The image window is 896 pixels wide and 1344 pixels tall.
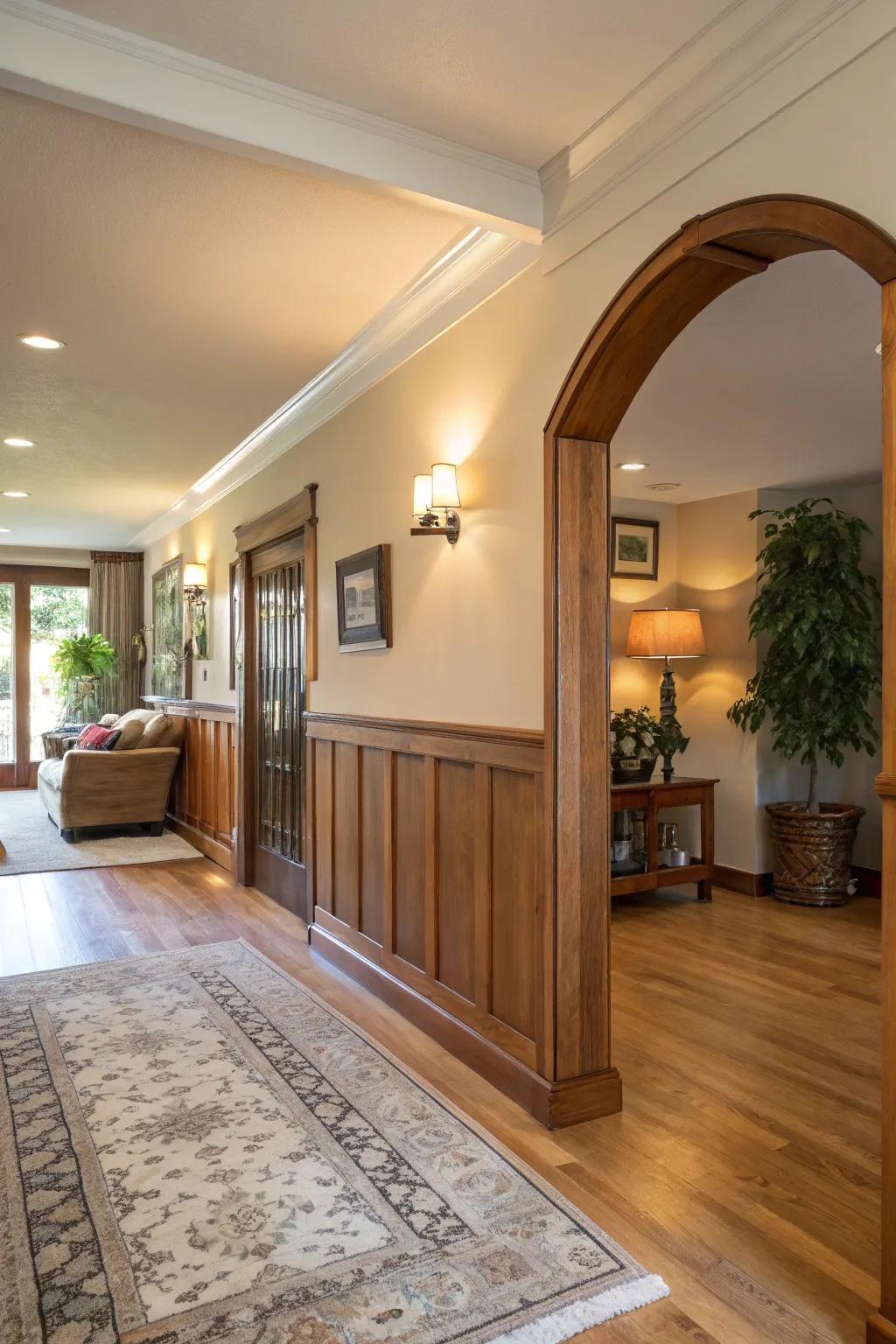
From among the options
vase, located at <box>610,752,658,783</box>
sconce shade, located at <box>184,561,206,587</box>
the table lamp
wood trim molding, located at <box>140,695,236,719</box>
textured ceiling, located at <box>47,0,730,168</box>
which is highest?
textured ceiling, located at <box>47,0,730,168</box>

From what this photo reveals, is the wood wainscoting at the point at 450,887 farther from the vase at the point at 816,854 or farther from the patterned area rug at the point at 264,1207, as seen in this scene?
the vase at the point at 816,854

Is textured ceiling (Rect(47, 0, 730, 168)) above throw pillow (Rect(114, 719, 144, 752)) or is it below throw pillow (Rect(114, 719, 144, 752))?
above

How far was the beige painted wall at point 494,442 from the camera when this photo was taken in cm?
177

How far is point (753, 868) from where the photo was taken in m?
5.55

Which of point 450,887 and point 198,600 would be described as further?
point 198,600

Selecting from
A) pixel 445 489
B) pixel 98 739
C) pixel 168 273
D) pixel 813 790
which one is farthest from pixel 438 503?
pixel 98 739

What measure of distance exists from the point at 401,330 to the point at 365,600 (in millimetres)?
1042

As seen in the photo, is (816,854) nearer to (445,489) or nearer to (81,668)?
(445,489)

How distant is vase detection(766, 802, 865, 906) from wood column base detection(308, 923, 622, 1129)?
9.09 feet

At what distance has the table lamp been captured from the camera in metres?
5.47

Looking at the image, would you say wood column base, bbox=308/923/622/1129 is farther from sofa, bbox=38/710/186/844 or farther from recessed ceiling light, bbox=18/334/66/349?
Result: sofa, bbox=38/710/186/844

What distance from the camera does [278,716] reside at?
5.20 m

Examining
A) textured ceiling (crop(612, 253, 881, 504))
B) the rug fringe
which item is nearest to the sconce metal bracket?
textured ceiling (crop(612, 253, 881, 504))

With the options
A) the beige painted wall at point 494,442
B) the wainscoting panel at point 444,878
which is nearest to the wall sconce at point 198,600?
the beige painted wall at point 494,442
